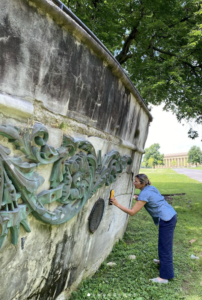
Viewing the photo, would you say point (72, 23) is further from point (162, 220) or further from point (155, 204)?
point (162, 220)

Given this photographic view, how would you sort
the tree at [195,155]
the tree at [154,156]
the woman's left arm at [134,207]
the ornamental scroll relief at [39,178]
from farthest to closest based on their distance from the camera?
the tree at [195,155], the tree at [154,156], the woman's left arm at [134,207], the ornamental scroll relief at [39,178]

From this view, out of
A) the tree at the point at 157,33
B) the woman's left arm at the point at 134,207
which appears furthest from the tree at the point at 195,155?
the woman's left arm at the point at 134,207

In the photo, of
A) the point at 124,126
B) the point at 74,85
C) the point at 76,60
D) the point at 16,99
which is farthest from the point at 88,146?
the point at 124,126

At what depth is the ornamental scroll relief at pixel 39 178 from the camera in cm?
147

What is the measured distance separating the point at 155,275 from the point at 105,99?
8.41 feet

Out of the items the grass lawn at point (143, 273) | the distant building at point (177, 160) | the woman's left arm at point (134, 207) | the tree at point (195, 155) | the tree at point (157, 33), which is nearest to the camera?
the grass lawn at point (143, 273)

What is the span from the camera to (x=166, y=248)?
3.25 meters

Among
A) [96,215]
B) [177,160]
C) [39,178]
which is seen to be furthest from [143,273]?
[177,160]

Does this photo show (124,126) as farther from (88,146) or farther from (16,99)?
(16,99)

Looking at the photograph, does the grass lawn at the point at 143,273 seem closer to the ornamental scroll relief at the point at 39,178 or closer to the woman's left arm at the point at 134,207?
the woman's left arm at the point at 134,207

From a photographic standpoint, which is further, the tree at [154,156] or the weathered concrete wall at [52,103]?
the tree at [154,156]

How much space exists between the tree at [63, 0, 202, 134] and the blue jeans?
4471 mm

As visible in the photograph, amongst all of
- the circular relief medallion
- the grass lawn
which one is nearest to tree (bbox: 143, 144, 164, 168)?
the grass lawn

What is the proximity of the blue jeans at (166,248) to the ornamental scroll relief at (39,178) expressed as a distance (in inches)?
54.4
